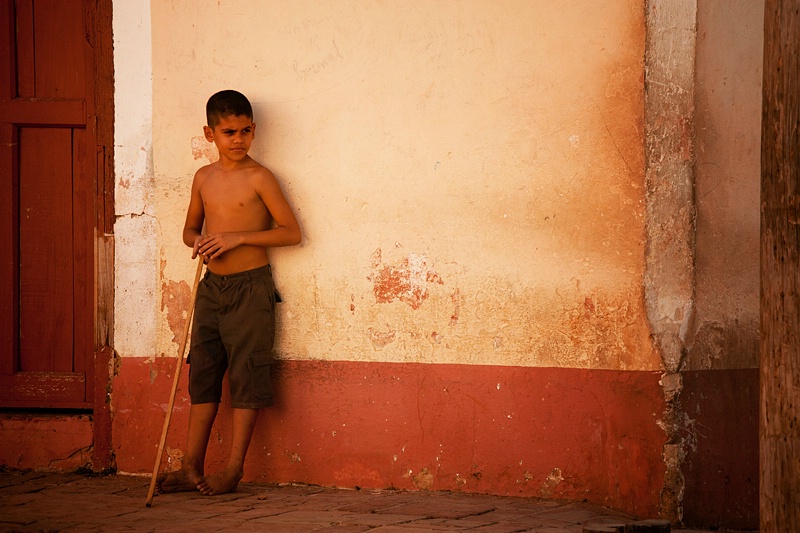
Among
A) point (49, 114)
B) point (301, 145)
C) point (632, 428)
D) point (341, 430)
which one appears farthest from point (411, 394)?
point (49, 114)

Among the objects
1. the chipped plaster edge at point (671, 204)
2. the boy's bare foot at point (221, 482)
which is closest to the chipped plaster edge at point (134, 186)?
the boy's bare foot at point (221, 482)

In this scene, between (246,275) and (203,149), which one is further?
(203,149)

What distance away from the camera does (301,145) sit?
15.0 ft

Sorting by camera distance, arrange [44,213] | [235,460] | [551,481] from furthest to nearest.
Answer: [44,213] → [235,460] → [551,481]

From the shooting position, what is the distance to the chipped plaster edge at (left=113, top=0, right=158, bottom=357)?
4723mm

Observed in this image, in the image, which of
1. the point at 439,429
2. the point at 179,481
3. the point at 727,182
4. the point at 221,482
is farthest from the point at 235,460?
the point at 727,182

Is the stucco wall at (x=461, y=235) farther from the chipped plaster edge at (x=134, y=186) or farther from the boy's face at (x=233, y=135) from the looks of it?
the boy's face at (x=233, y=135)

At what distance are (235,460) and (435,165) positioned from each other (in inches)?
66.3

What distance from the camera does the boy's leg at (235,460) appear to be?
430 centimetres

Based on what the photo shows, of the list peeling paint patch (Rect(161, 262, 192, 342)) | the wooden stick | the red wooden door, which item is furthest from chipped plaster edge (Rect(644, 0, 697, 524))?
the red wooden door

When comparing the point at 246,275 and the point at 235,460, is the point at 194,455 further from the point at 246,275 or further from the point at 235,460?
the point at 246,275

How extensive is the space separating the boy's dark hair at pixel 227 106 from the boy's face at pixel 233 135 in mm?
18

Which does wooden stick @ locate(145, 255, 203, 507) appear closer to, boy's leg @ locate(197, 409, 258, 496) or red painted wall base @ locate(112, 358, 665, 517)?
boy's leg @ locate(197, 409, 258, 496)

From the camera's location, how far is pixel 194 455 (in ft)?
14.5
